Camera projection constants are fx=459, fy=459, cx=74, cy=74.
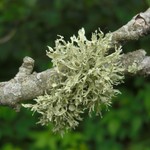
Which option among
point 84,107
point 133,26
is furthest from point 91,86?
point 133,26

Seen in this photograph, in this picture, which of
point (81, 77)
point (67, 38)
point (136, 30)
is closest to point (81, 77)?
point (81, 77)

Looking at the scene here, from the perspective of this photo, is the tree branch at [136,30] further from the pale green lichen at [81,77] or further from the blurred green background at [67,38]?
the blurred green background at [67,38]

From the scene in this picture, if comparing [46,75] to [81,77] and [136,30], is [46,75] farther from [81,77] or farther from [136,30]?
[136,30]

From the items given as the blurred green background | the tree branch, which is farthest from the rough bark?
the blurred green background

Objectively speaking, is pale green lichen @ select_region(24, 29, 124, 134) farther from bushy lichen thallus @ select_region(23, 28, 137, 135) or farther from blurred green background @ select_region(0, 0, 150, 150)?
blurred green background @ select_region(0, 0, 150, 150)

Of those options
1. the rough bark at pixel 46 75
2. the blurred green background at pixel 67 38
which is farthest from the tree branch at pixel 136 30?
the blurred green background at pixel 67 38

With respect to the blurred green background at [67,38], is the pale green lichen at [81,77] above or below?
below
